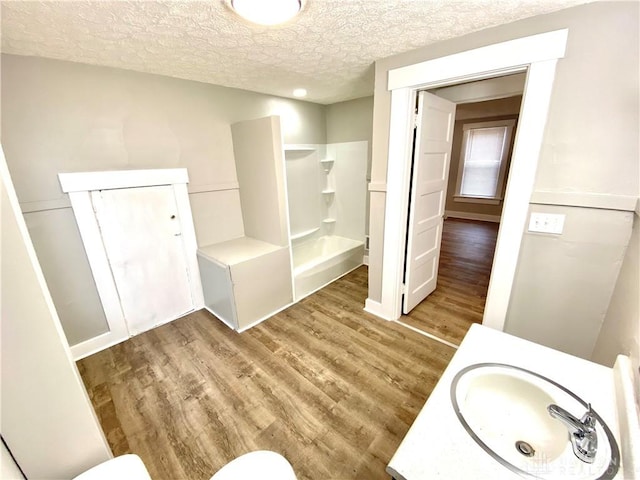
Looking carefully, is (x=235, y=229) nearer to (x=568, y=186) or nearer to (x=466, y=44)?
(x=466, y=44)

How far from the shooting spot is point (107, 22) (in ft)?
4.32

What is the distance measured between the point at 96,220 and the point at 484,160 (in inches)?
274

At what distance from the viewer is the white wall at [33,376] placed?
584 mm

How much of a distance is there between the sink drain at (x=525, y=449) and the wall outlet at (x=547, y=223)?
1211 mm

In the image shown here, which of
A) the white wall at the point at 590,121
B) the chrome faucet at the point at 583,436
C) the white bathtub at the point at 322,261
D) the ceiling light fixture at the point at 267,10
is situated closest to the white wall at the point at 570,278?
the white wall at the point at 590,121

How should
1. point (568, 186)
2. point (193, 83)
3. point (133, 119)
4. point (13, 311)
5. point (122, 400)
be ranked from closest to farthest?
point (13, 311) < point (568, 186) < point (122, 400) < point (133, 119) < point (193, 83)

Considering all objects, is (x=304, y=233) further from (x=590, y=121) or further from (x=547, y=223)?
(x=590, y=121)

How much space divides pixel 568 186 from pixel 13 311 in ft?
7.62

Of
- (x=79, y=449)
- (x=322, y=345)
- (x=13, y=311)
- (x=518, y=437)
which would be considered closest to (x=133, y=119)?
(x=13, y=311)

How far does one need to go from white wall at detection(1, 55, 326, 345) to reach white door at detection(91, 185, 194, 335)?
0.62 feet

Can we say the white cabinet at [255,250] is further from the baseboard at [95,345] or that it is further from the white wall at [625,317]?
the white wall at [625,317]

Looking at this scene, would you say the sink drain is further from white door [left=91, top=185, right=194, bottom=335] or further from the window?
the window

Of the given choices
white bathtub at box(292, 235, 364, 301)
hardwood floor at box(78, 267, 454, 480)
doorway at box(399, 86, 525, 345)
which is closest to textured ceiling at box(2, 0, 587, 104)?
doorway at box(399, 86, 525, 345)

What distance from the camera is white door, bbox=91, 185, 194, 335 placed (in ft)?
6.88
